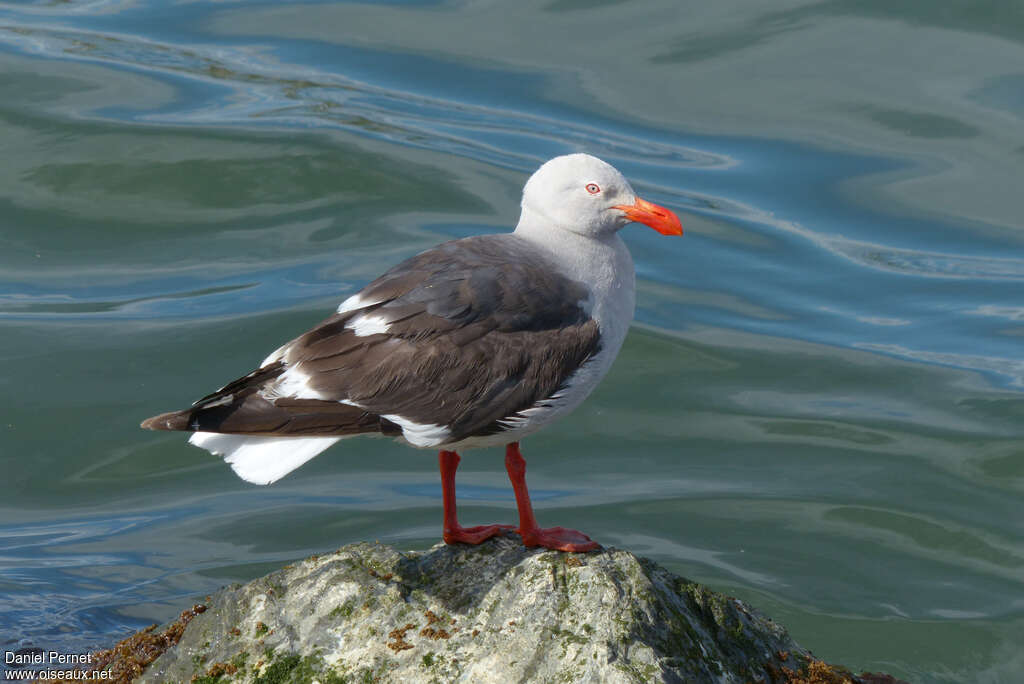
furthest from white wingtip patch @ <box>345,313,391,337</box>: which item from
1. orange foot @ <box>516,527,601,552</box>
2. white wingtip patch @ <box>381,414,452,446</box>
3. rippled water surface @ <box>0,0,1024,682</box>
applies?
rippled water surface @ <box>0,0,1024,682</box>

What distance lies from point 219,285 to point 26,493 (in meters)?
3.25

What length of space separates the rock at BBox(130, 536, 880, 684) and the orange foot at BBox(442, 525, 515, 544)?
42 millimetres

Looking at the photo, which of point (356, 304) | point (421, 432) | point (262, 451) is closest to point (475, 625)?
point (421, 432)

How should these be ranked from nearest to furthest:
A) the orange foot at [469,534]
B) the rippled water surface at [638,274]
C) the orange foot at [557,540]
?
the orange foot at [557,540] → the orange foot at [469,534] → the rippled water surface at [638,274]

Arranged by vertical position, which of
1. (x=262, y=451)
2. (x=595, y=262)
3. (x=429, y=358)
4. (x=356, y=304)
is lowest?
(x=262, y=451)

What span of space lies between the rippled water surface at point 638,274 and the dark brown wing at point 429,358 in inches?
76.6

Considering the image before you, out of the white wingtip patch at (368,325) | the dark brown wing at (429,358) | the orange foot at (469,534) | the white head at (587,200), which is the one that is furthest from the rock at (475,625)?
the white head at (587,200)

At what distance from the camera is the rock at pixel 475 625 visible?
15.4ft

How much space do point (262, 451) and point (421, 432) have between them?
633 millimetres

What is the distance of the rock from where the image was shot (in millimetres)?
4699

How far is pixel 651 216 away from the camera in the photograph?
19.7 feet

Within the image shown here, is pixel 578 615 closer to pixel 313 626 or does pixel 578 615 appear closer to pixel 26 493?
pixel 313 626

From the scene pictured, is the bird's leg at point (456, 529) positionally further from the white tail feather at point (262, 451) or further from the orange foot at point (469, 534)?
the white tail feather at point (262, 451)

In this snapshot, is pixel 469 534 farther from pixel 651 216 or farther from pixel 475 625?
pixel 651 216
